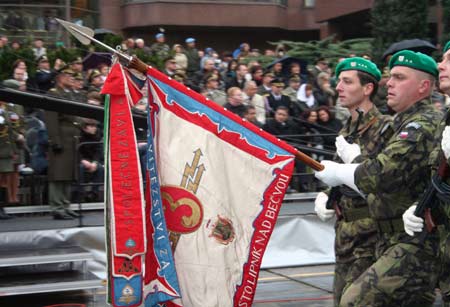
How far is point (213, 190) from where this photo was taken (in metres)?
5.82

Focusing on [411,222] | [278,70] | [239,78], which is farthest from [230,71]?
[411,222]

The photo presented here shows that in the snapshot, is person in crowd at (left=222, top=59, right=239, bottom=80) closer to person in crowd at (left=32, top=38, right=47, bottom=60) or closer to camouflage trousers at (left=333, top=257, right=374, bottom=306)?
person in crowd at (left=32, top=38, right=47, bottom=60)

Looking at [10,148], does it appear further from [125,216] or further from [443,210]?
[443,210]

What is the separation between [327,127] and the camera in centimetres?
1230

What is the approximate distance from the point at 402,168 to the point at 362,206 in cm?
75

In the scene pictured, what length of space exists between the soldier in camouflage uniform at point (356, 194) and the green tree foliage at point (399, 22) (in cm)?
1288

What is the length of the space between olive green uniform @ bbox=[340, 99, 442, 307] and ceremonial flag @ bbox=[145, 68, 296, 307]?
78 cm

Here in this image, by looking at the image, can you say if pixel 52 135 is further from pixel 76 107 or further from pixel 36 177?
pixel 76 107

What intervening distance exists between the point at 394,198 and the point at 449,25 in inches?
558

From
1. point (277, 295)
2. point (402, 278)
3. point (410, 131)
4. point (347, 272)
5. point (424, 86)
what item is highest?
point (424, 86)

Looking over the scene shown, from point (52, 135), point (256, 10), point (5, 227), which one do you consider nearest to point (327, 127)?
point (52, 135)

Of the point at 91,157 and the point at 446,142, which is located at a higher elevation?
the point at 446,142

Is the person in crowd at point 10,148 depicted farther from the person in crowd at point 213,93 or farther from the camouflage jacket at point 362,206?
the camouflage jacket at point 362,206

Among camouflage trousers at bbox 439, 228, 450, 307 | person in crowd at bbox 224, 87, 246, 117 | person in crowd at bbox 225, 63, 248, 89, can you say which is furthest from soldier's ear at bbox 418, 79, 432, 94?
person in crowd at bbox 225, 63, 248, 89
